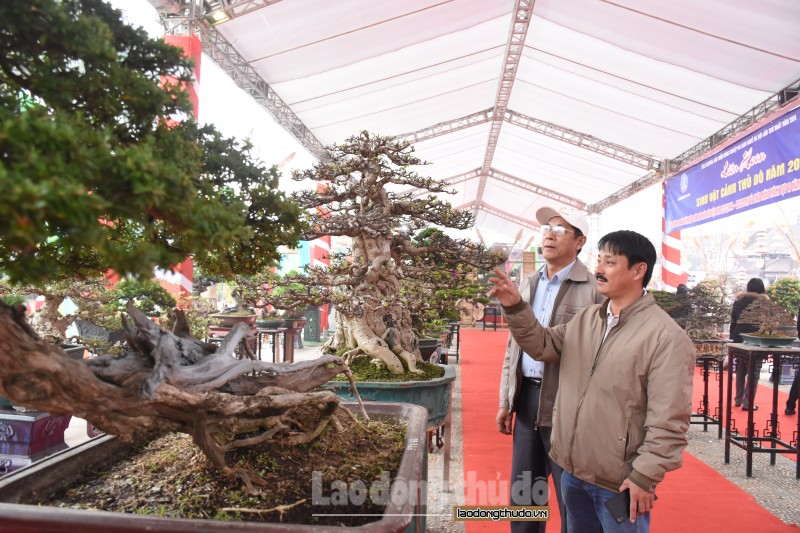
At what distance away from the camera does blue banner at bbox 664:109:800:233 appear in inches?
199

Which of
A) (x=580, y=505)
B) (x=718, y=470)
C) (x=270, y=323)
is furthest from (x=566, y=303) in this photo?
(x=270, y=323)

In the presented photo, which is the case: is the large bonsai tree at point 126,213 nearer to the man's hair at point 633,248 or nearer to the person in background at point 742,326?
the man's hair at point 633,248

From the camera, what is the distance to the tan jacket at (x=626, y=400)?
1.29 m

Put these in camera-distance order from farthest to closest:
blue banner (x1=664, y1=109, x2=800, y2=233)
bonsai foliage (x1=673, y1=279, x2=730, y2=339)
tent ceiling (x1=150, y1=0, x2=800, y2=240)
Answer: blue banner (x1=664, y1=109, x2=800, y2=233) → tent ceiling (x1=150, y1=0, x2=800, y2=240) → bonsai foliage (x1=673, y1=279, x2=730, y2=339)

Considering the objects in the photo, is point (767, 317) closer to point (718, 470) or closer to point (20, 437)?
point (718, 470)

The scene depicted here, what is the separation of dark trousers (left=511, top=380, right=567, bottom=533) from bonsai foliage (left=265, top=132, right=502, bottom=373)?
0.86 m

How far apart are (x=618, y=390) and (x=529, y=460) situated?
0.66 meters

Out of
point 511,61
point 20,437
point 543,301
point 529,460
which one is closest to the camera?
point 529,460

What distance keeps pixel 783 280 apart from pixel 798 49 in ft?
13.6

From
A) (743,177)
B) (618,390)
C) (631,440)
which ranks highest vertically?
(743,177)

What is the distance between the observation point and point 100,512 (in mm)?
848

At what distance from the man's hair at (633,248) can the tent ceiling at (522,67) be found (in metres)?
4.05

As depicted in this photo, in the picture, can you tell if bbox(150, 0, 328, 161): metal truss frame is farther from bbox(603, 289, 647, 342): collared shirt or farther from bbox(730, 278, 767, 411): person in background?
bbox(730, 278, 767, 411): person in background

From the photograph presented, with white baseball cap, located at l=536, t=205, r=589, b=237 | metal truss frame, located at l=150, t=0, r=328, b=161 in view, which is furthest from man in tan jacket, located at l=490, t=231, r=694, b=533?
metal truss frame, located at l=150, t=0, r=328, b=161
